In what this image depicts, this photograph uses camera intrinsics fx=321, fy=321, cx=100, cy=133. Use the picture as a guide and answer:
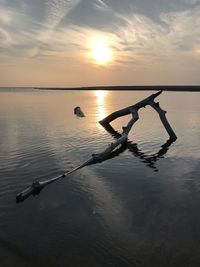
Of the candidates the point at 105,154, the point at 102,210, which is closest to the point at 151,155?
the point at 105,154

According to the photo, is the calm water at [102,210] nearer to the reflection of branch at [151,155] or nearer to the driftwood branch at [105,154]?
the reflection of branch at [151,155]

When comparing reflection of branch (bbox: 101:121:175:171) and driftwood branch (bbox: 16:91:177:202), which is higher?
driftwood branch (bbox: 16:91:177:202)

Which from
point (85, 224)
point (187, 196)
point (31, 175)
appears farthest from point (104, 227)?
point (31, 175)

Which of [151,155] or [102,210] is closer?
[102,210]

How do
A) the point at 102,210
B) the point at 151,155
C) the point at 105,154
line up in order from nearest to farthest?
1. the point at 102,210
2. the point at 105,154
3. the point at 151,155

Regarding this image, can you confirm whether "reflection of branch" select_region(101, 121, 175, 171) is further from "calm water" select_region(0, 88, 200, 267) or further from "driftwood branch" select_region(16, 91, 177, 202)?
"driftwood branch" select_region(16, 91, 177, 202)

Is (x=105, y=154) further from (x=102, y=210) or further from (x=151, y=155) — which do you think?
(x=102, y=210)

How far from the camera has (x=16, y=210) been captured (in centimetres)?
965

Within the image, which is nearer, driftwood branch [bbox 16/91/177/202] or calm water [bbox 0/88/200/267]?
calm water [bbox 0/88/200/267]

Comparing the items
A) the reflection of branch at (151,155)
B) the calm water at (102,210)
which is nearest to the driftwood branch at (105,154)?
the calm water at (102,210)

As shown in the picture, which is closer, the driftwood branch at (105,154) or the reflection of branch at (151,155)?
the driftwood branch at (105,154)

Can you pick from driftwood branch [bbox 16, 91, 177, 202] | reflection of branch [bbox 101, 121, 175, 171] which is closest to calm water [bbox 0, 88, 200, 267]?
reflection of branch [bbox 101, 121, 175, 171]

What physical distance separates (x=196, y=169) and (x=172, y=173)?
1356mm

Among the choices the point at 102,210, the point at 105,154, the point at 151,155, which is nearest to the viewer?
A: the point at 102,210
